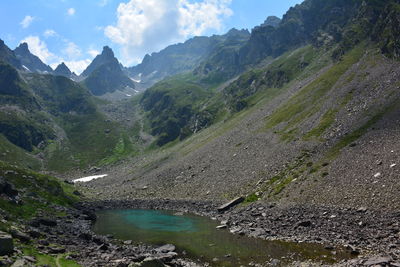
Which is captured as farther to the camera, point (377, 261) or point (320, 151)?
point (320, 151)

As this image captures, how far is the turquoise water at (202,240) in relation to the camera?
36.3 metres

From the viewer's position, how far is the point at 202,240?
47.2 m

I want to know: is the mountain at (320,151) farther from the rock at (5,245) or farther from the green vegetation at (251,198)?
the rock at (5,245)

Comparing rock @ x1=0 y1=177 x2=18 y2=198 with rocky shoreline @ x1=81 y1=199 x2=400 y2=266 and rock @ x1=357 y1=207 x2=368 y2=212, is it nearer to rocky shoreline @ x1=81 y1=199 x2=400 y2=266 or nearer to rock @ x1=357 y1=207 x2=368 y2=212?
rocky shoreline @ x1=81 y1=199 x2=400 y2=266

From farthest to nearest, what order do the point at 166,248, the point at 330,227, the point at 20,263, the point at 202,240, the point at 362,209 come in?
the point at 202,240 < the point at 166,248 < the point at 362,209 < the point at 330,227 < the point at 20,263

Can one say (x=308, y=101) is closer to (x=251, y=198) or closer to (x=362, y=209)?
(x=251, y=198)

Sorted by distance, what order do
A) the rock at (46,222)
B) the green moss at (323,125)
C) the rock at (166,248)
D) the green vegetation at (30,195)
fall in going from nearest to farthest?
the rock at (166,248)
the rock at (46,222)
the green vegetation at (30,195)
the green moss at (323,125)

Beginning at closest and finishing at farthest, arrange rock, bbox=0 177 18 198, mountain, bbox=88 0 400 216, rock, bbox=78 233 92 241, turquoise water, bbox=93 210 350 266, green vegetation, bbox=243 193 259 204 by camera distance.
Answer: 1. turquoise water, bbox=93 210 350 266
2. rock, bbox=78 233 92 241
3. mountain, bbox=88 0 400 216
4. rock, bbox=0 177 18 198
5. green vegetation, bbox=243 193 259 204

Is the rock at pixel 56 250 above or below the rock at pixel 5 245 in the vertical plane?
below

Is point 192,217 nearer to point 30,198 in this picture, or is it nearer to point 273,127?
point 30,198

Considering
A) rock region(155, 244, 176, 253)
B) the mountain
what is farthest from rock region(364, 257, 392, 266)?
rock region(155, 244, 176, 253)

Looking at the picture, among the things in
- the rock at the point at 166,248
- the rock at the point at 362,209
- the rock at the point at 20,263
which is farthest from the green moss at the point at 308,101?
the rock at the point at 20,263

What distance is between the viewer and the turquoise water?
36.3m

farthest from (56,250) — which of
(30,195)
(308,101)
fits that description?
(308,101)
